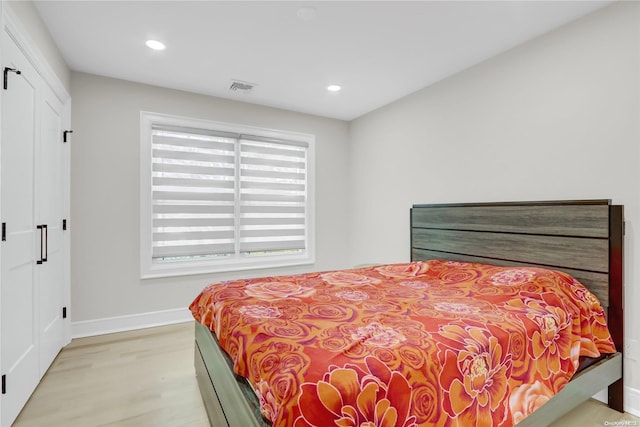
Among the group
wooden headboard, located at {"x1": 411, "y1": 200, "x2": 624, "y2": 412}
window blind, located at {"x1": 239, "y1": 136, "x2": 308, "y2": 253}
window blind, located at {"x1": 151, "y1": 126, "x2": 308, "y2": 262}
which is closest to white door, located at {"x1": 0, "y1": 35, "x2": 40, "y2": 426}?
window blind, located at {"x1": 151, "y1": 126, "x2": 308, "y2": 262}

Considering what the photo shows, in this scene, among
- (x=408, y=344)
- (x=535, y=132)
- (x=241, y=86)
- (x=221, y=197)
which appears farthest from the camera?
(x=221, y=197)

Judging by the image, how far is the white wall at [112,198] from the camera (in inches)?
117

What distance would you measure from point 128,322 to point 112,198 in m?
1.24

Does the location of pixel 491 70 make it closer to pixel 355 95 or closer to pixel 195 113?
pixel 355 95

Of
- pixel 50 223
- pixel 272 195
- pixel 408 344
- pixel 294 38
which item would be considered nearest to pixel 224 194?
pixel 272 195

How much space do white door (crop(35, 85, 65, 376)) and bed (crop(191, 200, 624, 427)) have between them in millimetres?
1173

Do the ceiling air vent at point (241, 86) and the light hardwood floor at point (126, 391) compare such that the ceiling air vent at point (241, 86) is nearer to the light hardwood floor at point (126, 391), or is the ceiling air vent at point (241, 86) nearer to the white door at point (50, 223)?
the white door at point (50, 223)

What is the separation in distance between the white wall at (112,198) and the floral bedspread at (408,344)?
1.50m

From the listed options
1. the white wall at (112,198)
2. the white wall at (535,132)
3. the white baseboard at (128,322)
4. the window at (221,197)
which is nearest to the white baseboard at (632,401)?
the white wall at (535,132)

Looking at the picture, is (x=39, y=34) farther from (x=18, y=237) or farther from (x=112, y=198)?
(x=112, y=198)

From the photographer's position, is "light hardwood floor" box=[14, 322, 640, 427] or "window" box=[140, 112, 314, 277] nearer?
"light hardwood floor" box=[14, 322, 640, 427]

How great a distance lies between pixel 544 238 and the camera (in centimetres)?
221

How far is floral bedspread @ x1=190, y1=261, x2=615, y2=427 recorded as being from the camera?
989mm

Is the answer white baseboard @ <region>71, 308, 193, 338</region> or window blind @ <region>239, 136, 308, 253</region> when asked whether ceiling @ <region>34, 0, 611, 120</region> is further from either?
white baseboard @ <region>71, 308, 193, 338</region>
